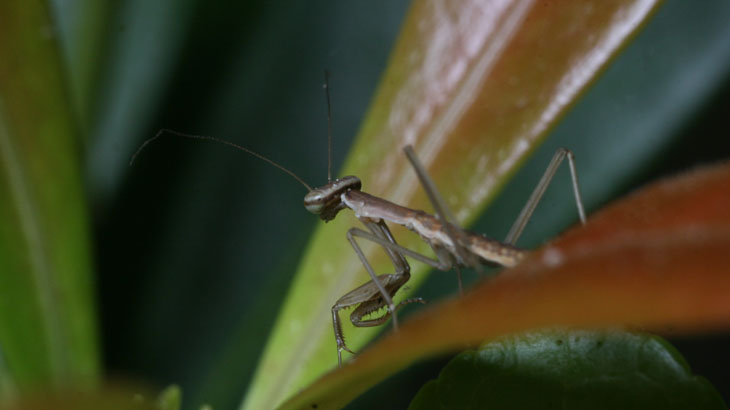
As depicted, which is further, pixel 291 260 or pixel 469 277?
pixel 291 260

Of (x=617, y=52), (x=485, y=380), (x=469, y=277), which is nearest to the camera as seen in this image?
(x=485, y=380)

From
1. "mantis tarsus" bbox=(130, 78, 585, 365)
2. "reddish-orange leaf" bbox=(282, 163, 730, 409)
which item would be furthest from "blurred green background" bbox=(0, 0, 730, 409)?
"reddish-orange leaf" bbox=(282, 163, 730, 409)

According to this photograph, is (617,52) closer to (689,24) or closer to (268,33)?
(689,24)

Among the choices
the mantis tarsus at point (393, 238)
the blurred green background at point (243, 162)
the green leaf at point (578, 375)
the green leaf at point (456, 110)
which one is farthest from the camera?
the blurred green background at point (243, 162)

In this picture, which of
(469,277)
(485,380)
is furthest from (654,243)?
(469,277)

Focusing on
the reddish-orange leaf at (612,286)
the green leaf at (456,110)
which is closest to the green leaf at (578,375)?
the reddish-orange leaf at (612,286)

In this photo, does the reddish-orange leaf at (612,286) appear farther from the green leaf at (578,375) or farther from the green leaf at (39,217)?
the green leaf at (39,217)

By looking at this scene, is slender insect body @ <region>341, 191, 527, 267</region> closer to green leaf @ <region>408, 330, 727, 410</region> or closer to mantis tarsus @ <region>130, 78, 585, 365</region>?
mantis tarsus @ <region>130, 78, 585, 365</region>
